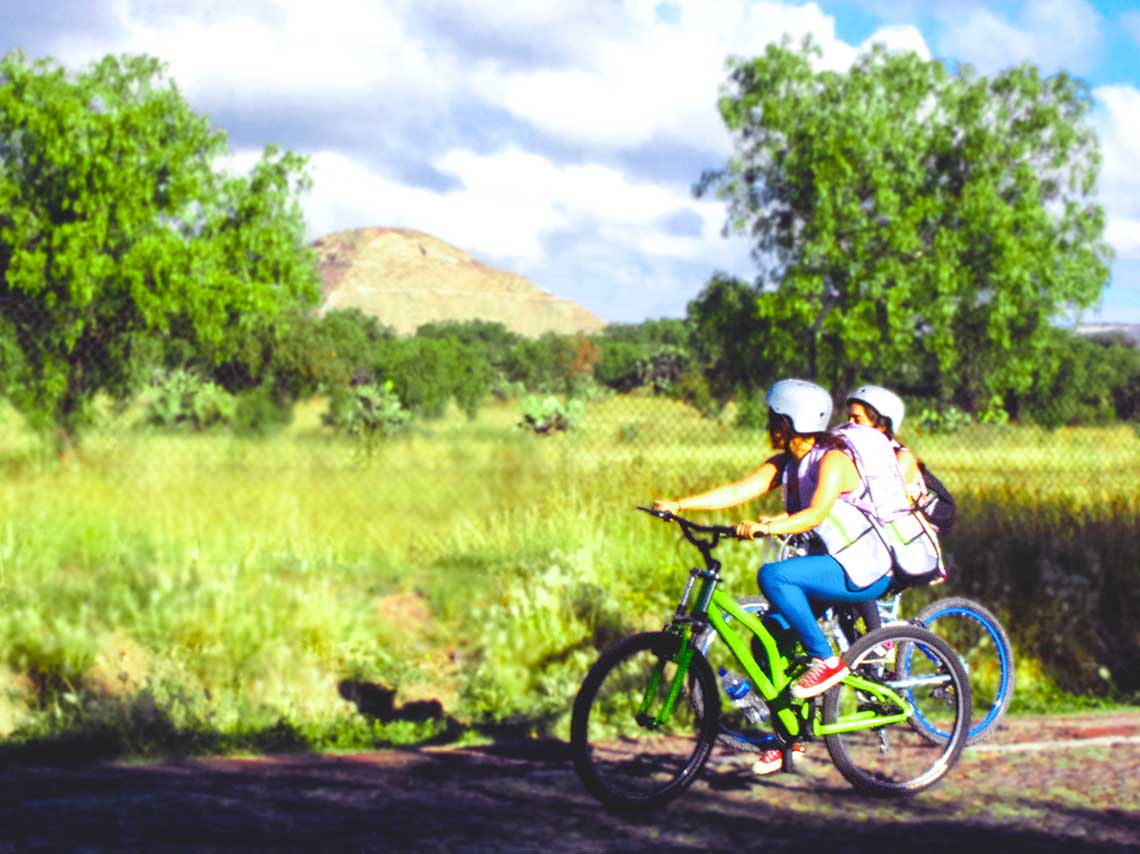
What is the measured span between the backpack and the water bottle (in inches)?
34.9

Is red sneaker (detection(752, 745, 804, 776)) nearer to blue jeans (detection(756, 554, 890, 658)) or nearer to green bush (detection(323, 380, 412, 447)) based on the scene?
blue jeans (detection(756, 554, 890, 658))

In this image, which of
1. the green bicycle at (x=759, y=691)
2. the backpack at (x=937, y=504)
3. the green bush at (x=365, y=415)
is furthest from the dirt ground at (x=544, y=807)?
the green bush at (x=365, y=415)

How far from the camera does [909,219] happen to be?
37.0 meters

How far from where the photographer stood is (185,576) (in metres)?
9.55

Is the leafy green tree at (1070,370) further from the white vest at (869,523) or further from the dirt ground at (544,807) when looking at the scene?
the white vest at (869,523)

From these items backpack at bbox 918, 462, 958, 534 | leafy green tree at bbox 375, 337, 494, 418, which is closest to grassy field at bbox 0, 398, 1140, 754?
leafy green tree at bbox 375, 337, 494, 418

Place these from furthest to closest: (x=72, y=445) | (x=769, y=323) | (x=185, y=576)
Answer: (x=769, y=323) → (x=72, y=445) → (x=185, y=576)

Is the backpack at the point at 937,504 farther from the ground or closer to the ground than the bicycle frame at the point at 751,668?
farther from the ground

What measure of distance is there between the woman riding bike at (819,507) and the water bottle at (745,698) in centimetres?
13

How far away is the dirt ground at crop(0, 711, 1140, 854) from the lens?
18.4 ft

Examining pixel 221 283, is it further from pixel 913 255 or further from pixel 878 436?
pixel 913 255

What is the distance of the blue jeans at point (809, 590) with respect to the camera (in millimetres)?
3127

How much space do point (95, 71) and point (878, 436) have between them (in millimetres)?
21603

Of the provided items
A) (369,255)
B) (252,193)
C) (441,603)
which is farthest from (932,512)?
(369,255)
